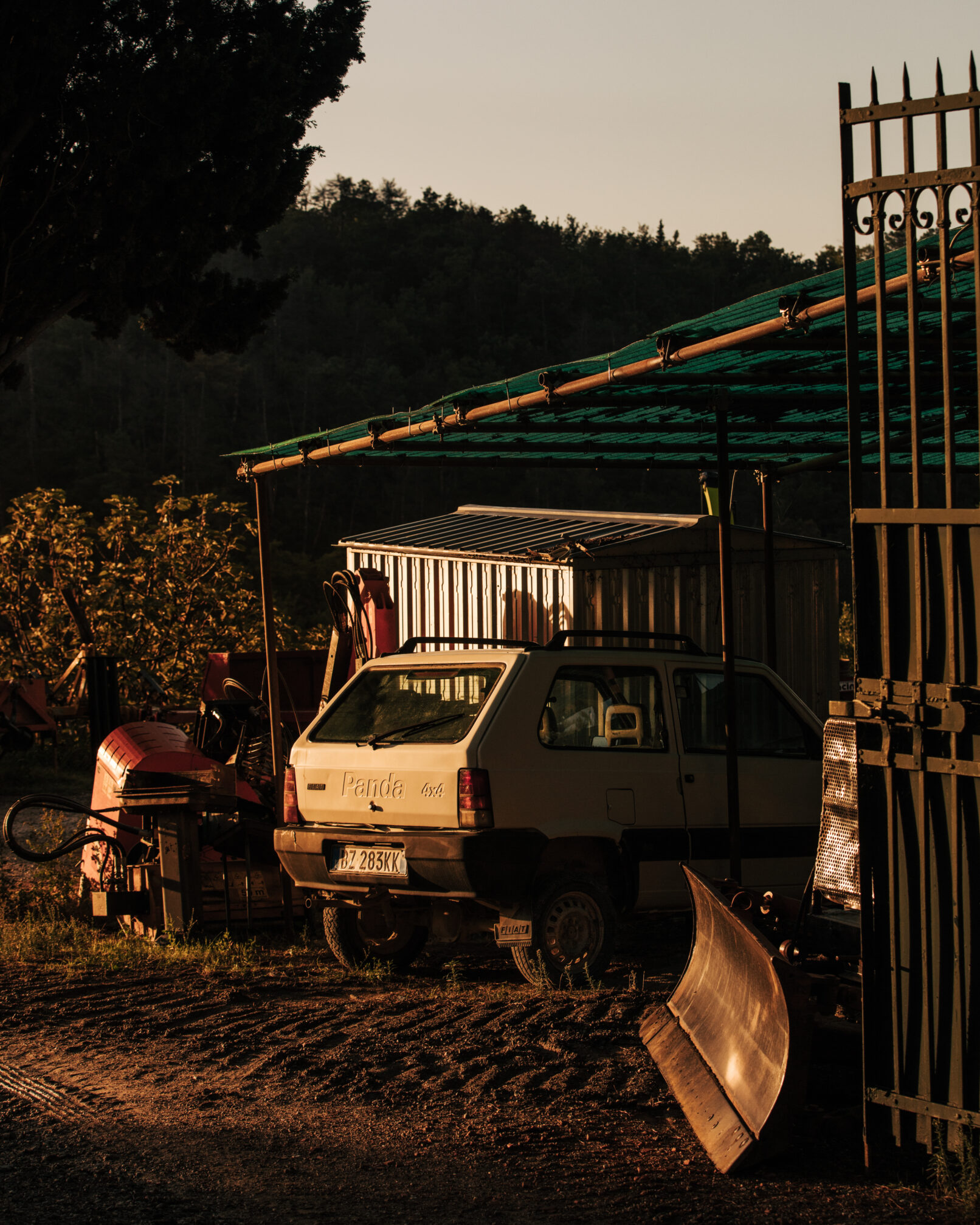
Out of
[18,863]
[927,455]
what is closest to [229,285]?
[18,863]

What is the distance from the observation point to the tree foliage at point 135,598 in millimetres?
22266

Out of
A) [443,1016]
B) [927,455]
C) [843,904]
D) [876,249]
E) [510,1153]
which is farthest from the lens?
[927,455]

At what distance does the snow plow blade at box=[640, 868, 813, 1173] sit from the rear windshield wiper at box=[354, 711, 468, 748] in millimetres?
1806

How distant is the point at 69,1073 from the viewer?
622cm

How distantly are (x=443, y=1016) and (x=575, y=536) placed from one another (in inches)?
285

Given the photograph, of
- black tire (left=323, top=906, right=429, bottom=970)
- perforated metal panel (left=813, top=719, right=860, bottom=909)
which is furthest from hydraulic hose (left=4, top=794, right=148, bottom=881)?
perforated metal panel (left=813, top=719, right=860, bottom=909)

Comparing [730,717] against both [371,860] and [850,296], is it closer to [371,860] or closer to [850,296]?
[371,860]

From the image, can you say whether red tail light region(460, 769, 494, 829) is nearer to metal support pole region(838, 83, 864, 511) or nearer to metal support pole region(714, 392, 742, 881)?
metal support pole region(714, 392, 742, 881)

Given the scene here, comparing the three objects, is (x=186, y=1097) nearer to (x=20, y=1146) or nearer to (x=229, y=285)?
(x=20, y=1146)

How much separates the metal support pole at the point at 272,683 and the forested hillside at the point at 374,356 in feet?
169

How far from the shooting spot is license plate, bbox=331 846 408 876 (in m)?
7.43

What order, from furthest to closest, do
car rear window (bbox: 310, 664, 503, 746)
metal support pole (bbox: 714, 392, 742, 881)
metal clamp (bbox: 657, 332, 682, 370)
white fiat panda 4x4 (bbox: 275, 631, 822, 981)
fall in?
metal support pole (bbox: 714, 392, 742, 881)
car rear window (bbox: 310, 664, 503, 746)
white fiat panda 4x4 (bbox: 275, 631, 822, 981)
metal clamp (bbox: 657, 332, 682, 370)

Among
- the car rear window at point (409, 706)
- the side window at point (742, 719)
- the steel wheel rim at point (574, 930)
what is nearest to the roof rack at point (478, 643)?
the car rear window at point (409, 706)

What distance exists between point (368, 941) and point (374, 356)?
232 feet
